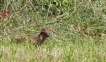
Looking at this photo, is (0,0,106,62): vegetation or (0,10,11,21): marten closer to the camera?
(0,0,106,62): vegetation

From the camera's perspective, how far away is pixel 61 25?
20.0 ft

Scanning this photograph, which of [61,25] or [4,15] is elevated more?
[4,15]

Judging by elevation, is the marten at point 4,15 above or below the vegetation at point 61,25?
above

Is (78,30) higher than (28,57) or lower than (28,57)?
lower

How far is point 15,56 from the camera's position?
406cm

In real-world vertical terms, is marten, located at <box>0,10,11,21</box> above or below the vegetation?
above

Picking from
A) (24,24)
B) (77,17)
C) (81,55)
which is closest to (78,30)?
(77,17)

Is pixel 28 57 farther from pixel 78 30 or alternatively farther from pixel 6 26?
pixel 78 30

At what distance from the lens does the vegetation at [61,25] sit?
15.5 feet

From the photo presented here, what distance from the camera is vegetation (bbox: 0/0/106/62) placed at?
4.73 m

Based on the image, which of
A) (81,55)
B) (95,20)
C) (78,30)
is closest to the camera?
(81,55)

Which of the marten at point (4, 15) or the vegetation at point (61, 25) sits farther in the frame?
the marten at point (4, 15)

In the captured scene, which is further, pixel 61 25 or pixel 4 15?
pixel 61 25

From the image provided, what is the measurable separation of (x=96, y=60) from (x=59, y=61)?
463 millimetres
